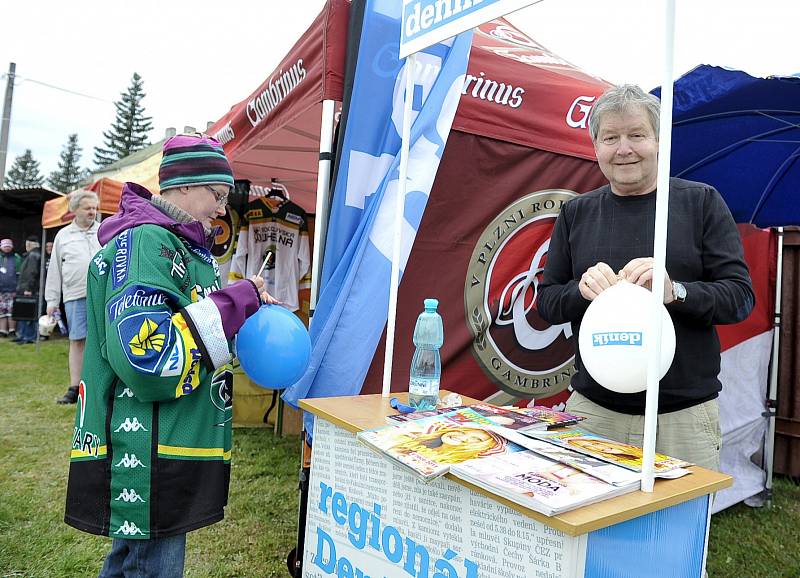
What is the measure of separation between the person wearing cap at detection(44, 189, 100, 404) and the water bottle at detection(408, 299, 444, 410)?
3829mm

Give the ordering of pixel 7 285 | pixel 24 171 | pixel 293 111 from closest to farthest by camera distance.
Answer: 1. pixel 293 111
2. pixel 7 285
3. pixel 24 171

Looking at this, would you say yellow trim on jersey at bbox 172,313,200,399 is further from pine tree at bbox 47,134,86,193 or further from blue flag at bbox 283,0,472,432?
pine tree at bbox 47,134,86,193

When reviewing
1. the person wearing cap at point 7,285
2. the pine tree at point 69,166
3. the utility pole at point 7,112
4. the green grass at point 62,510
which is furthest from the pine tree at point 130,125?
the green grass at point 62,510

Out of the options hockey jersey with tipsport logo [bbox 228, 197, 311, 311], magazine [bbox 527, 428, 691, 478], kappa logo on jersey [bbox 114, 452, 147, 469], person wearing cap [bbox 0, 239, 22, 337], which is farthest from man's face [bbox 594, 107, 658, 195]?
person wearing cap [bbox 0, 239, 22, 337]

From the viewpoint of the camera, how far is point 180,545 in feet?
4.83

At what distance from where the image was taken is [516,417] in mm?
1483

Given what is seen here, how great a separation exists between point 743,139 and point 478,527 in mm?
2856

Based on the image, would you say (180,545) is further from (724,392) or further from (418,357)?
(724,392)

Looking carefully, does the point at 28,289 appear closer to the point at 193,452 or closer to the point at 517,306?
the point at 517,306

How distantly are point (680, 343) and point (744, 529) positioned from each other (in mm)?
2289

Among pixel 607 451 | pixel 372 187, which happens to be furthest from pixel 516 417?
pixel 372 187

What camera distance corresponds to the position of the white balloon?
1.15 metres

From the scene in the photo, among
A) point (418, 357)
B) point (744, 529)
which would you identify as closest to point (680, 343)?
point (418, 357)

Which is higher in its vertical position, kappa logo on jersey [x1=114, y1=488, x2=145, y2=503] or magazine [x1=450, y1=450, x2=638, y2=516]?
magazine [x1=450, y1=450, x2=638, y2=516]
